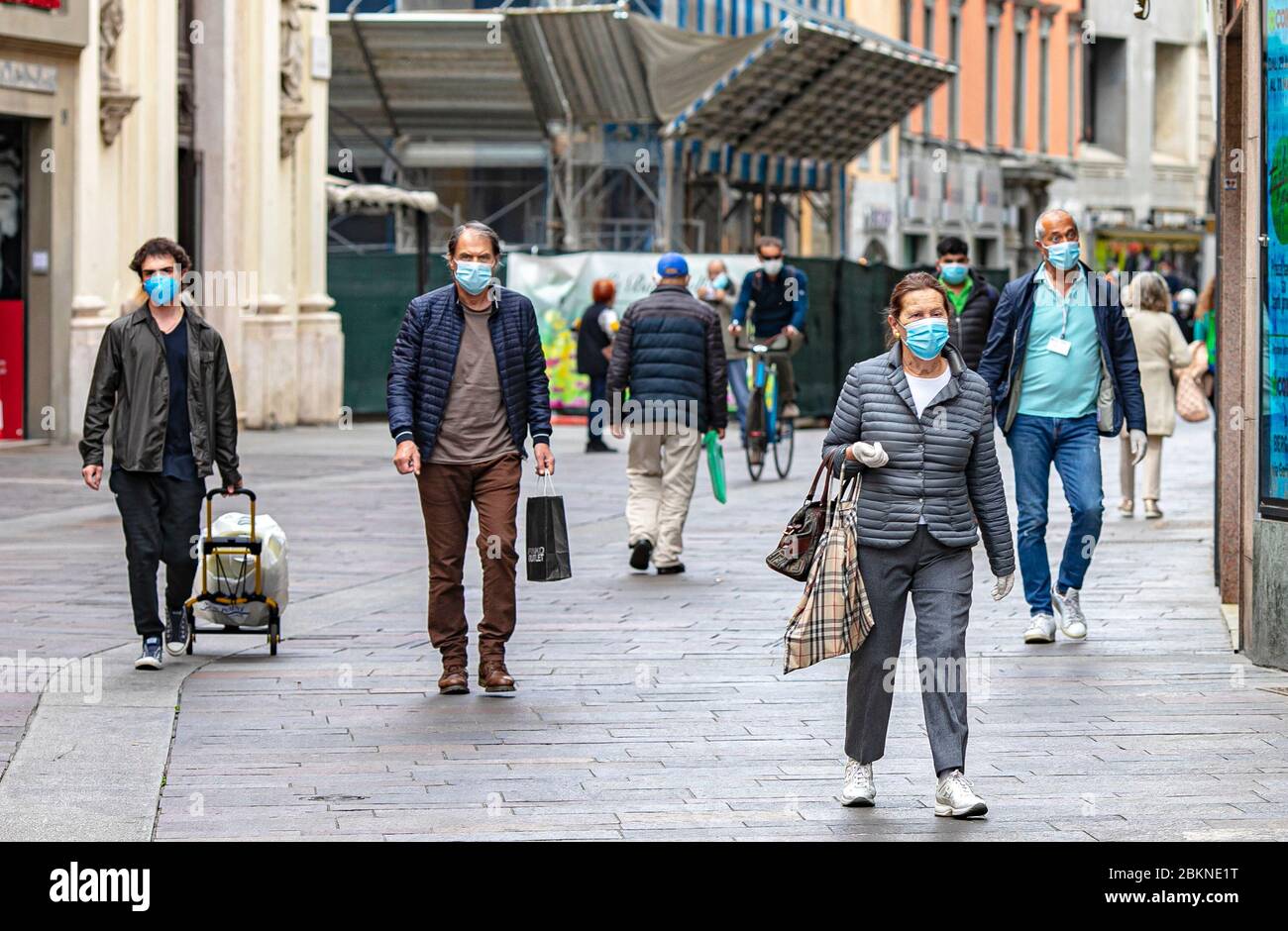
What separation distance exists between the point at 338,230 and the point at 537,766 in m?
31.2

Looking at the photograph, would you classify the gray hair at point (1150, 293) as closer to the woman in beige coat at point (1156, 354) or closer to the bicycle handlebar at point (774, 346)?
the woman in beige coat at point (1156, 354)

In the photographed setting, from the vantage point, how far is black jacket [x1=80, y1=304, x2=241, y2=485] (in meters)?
10.0

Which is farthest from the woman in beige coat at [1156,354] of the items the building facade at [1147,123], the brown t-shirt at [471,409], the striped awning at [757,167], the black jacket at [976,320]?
the building facade at [1147,123]

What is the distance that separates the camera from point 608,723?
8656 millimetres

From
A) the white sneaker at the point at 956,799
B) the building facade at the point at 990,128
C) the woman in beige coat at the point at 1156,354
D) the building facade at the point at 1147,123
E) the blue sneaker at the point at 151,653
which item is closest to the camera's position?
the white sneaker at the point at 956,799

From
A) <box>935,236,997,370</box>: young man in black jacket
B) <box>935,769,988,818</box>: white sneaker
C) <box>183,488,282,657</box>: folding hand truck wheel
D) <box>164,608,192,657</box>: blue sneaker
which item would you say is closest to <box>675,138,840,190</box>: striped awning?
<box>935,236,997,370</box>: young man in black jacket

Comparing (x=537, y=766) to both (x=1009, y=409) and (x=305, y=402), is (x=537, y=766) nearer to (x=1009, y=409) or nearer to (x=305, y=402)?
(x=1009, y=409)

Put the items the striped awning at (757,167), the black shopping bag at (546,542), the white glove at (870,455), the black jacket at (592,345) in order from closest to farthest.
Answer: the white glove at (870,455), the black shopping bag at (546,542), the black jacket at (592,345), the striped awning at (757,167)

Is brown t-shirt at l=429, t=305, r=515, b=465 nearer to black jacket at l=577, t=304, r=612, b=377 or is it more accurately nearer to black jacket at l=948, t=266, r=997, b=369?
black jacket at l=948, t=266, r=997, b=369

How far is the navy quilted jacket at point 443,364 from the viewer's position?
30.7 feet

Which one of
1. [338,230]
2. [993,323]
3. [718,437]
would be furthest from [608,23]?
[993,323]

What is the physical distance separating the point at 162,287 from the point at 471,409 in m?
1.49

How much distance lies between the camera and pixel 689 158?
34750 millimetres

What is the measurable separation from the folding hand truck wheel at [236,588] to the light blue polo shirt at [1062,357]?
3.31m
